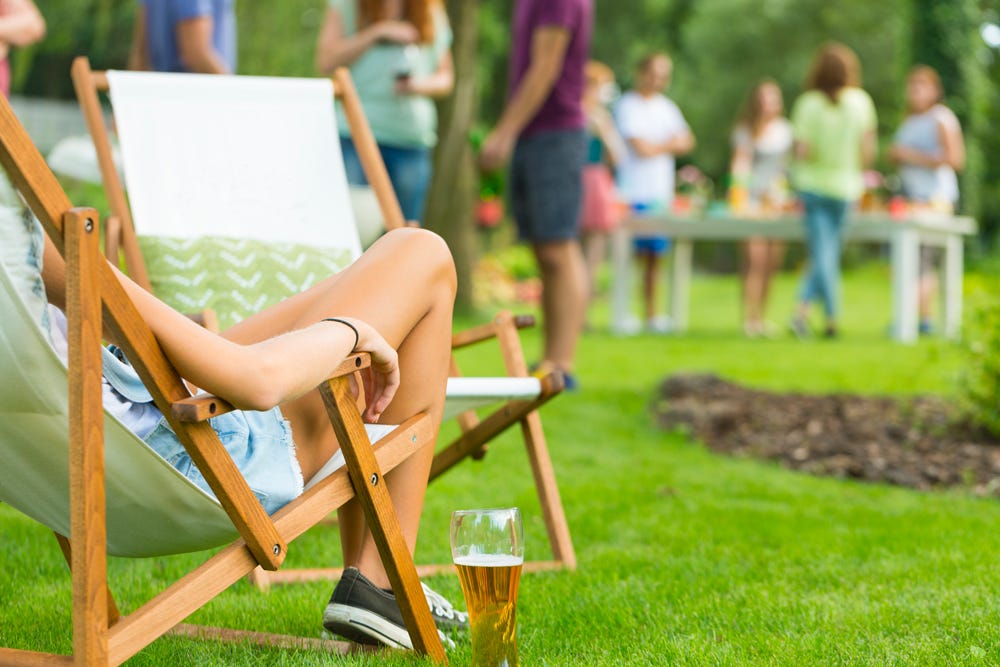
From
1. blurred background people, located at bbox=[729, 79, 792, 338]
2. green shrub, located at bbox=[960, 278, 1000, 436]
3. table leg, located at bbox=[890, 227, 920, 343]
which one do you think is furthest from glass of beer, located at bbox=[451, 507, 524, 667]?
blurred background people, located at bbox=[729, 79, 792, 338]

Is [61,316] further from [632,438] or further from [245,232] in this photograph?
[632,438]

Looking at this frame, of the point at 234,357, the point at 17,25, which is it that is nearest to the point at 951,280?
the point at 17,25

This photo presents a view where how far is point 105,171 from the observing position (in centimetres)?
327

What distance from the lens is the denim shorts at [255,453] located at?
1.87m

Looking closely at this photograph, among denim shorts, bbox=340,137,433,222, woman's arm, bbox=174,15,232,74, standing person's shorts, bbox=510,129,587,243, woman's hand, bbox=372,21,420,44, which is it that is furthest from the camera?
standing person's shorts, bbox=510,129,587,243

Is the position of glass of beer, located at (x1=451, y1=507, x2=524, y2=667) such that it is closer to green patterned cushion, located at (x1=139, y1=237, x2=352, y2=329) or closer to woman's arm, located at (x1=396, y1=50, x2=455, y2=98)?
green patterned cushion, located at (x1=139, y1=237, x2=352, y2=329)

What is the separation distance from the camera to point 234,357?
64.7 inches

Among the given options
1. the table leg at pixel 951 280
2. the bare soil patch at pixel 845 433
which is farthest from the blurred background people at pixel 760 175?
the bare soil patch at pixel 845 433

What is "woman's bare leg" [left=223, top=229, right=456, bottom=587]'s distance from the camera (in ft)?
6.64

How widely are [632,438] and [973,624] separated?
2.46 meters

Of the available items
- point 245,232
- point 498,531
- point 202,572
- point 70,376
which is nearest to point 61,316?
point 70,376

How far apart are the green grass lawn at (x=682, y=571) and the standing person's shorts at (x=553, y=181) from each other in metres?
0.90

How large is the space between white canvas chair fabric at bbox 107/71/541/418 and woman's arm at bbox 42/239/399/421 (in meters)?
1.38

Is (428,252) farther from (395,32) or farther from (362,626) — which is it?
(395,32)
